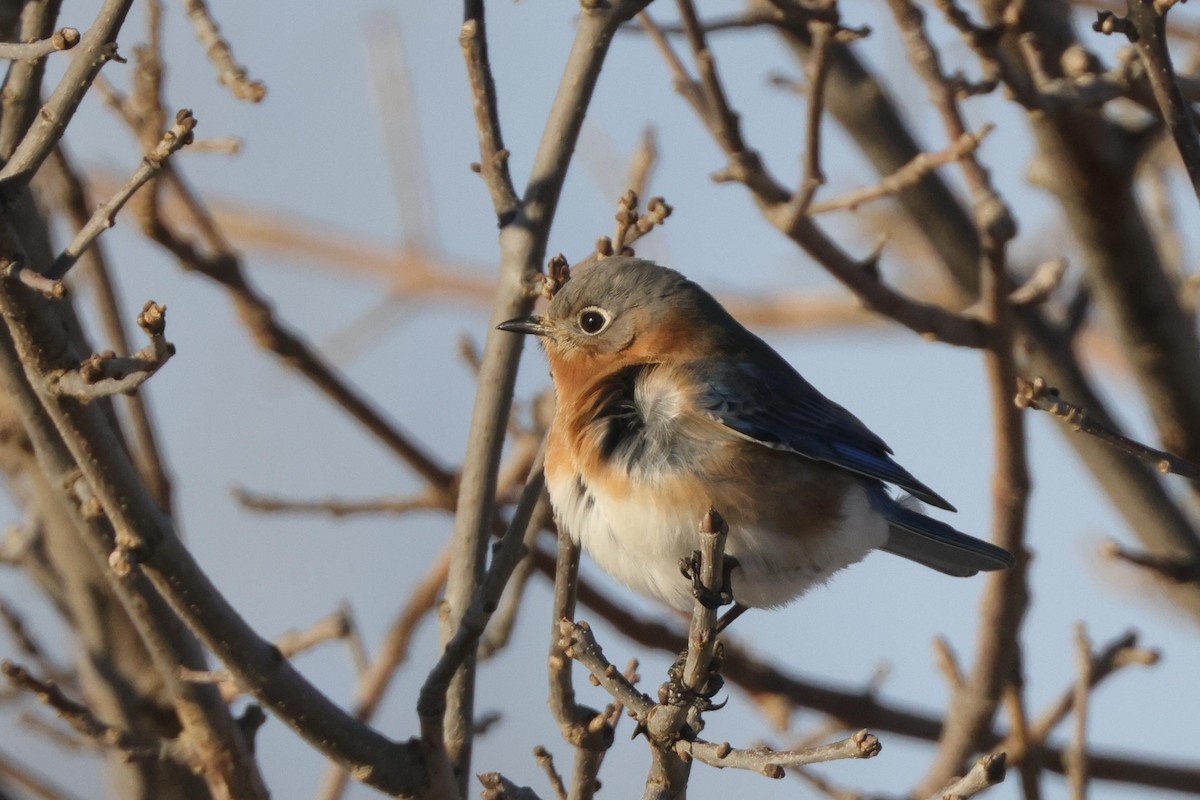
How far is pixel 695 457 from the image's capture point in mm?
3846

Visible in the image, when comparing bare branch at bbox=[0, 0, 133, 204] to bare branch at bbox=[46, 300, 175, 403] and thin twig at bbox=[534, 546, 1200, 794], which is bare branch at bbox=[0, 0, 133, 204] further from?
thin twig at bbox=[534, 546, 1200, 794]

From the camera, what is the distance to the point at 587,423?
13.0ft

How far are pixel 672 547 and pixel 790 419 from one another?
2.23ft

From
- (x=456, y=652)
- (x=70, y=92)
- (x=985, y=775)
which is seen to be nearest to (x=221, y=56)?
(x=70, y=92)

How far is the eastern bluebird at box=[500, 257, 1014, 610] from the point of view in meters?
3.80

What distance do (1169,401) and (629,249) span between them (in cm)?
238

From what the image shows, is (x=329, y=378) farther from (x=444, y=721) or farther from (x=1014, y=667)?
(x=1014, y=667)

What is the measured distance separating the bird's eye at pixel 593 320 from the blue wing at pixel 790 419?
0.37 m

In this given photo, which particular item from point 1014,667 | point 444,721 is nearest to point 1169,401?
point 1014,667

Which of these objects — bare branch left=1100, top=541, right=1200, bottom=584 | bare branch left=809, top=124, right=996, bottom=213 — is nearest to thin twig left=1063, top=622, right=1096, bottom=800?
bare branch left=1100, top=541, right=1200, bottom=584

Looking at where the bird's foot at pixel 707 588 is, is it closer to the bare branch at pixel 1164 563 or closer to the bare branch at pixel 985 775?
the bare branch at pixel 985 775

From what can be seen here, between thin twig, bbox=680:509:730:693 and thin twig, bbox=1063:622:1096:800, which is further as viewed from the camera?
thin twig, bbox=1063:622:1096:800

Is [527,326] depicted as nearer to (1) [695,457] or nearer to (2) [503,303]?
(2) [503,303]

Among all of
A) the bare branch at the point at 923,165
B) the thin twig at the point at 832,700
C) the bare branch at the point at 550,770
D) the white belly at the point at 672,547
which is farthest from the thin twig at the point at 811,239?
the bare branch at the point at 550,770
